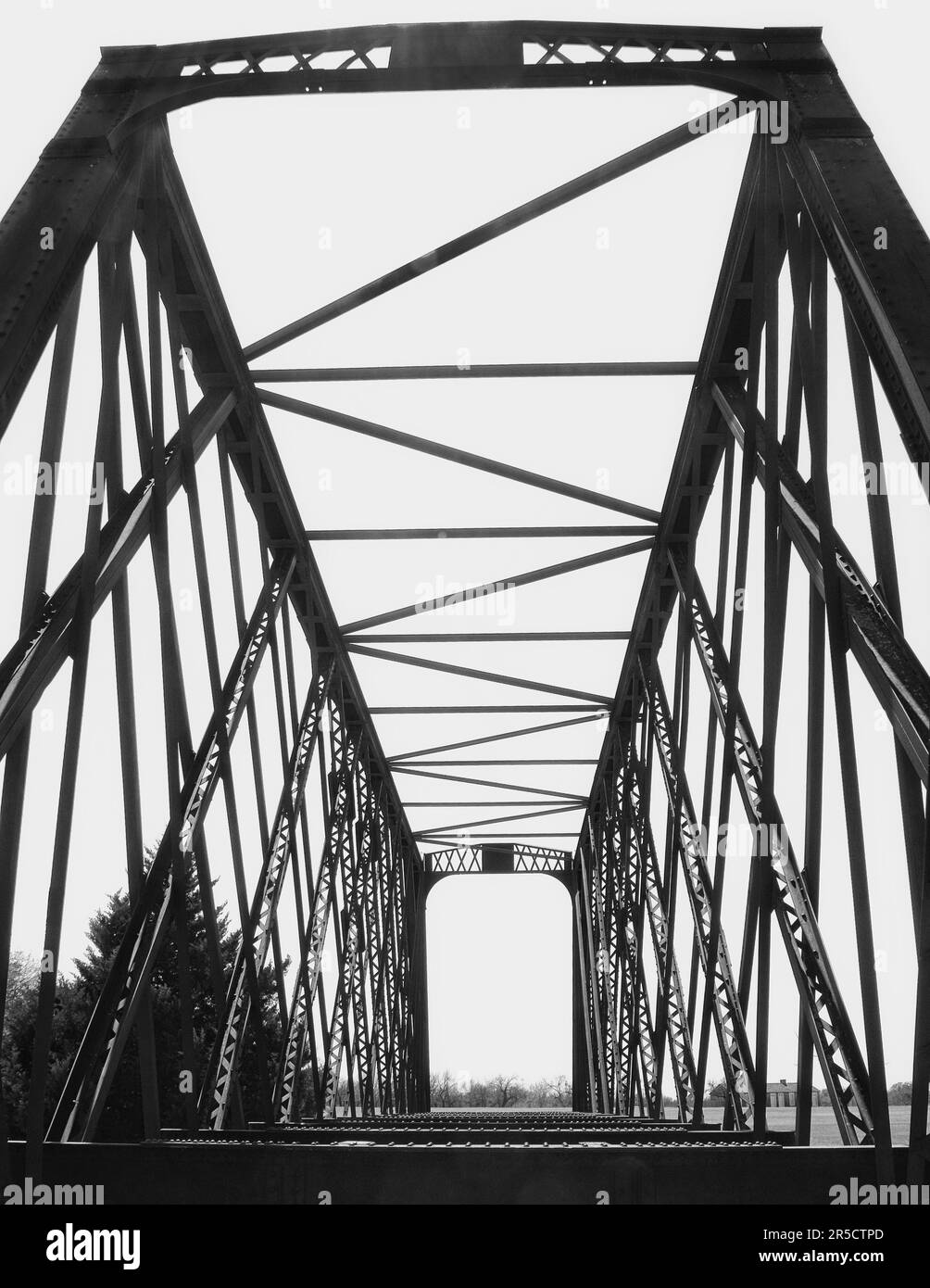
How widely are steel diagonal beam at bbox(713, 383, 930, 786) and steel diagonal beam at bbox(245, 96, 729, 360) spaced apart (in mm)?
1943

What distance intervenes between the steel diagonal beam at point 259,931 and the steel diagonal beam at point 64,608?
349cm

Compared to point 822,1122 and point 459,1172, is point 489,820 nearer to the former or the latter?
point 459,1172

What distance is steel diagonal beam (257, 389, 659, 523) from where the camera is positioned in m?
11.1

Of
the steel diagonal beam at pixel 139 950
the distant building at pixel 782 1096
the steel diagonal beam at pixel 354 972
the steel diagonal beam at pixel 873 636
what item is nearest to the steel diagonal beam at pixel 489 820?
the steel diagonal beam at pixel 354 972

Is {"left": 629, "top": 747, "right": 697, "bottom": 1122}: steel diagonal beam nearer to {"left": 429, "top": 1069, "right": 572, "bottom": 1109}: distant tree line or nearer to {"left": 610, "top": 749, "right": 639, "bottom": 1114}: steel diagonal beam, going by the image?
{"left": 610, "top": 749, "right": 639, "bottom": 1114}: steel diagonal beam

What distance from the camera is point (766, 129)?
735 centimetres

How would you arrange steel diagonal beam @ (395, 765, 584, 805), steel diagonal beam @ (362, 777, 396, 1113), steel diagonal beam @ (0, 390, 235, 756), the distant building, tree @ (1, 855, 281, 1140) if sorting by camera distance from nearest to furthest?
1. steel diagonal beam @ (0, 390, 235, 756)
2. steel diagonal beam @ (362, 777, 396, 1113)
3. steel diagonal beam @ (395, 765, 584, 805)
4. tree @ (1, 855, 281, 1140)
5. the distant building

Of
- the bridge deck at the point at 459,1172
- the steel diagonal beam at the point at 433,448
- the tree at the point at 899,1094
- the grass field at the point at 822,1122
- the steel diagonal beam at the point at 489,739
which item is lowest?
the bridge deck at the point at 459,1172

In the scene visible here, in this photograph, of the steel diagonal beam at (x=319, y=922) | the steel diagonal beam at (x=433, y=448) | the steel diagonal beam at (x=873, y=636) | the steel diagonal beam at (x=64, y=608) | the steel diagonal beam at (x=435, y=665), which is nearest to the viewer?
the steel diagonal beam at (x=873, y=636)

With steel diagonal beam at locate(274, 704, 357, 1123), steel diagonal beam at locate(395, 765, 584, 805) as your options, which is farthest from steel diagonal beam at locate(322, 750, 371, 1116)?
steel diagonal beam at locate(395, 765, 584, 805)

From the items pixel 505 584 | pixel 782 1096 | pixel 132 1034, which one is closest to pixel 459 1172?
pixel 505 584

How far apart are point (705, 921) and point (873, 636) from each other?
5.90 meters

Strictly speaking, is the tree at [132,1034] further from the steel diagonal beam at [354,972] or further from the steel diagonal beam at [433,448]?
the steel diagonal beam at [433,448]

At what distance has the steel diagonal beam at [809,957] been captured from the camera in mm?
7117
